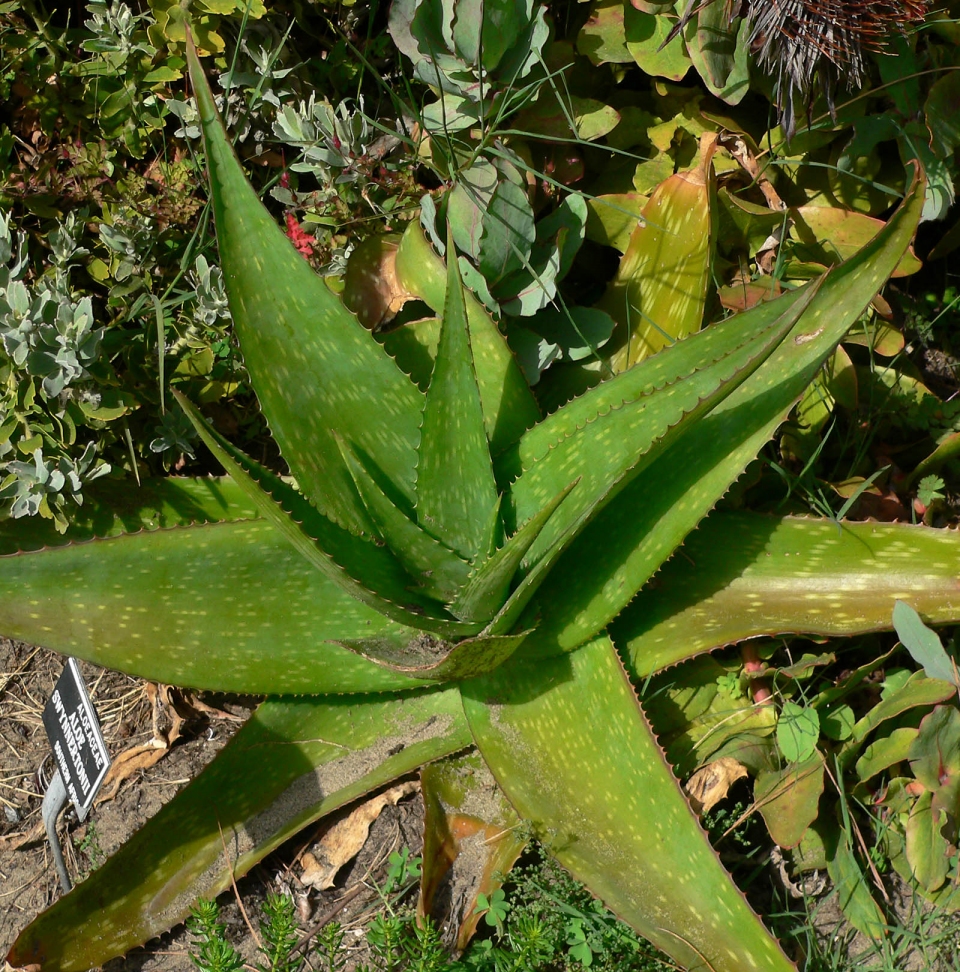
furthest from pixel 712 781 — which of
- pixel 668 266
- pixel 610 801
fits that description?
pixel 668 266

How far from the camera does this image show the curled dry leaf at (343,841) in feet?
6.08

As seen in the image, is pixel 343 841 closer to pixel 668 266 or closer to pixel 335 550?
pixel 335 550

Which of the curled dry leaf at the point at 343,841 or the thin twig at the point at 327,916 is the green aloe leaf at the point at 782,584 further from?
the thin twig at the point at 327,916

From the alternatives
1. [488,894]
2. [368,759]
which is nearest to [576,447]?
[368,759]

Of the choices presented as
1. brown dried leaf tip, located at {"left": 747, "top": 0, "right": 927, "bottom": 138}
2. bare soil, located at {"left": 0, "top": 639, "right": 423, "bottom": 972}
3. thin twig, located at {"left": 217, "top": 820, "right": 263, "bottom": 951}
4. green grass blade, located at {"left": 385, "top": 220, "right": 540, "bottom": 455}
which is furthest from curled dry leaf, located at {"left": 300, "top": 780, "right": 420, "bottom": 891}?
brown dried leaf tip, located at {"left": 747, "top": 0, "right": 927, "bottom": 138}

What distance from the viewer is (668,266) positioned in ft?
6.04

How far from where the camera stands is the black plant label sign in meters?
1.59

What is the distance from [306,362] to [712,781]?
106 centimetres

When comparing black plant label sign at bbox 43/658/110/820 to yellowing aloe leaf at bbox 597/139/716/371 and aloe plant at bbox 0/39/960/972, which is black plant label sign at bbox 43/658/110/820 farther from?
yellowing aloe leaf at bbox 597/139/716/371

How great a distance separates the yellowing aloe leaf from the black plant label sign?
1148 mm

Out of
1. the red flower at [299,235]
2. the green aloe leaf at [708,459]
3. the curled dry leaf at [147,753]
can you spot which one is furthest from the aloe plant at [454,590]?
the red flower at [299,235]

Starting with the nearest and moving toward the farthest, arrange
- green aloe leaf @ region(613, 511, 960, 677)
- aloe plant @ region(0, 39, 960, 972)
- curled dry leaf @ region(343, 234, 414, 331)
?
aloe plant @ region(0, 39, 960, 972) < green aloe leaf @ region(613, 511, 960, 677) < curled dry leaf @ region(343, 234, 414, 331)

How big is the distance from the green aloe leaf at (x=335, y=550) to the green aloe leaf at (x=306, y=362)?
2.4 inches

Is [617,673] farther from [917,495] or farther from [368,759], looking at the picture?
[917,495]
